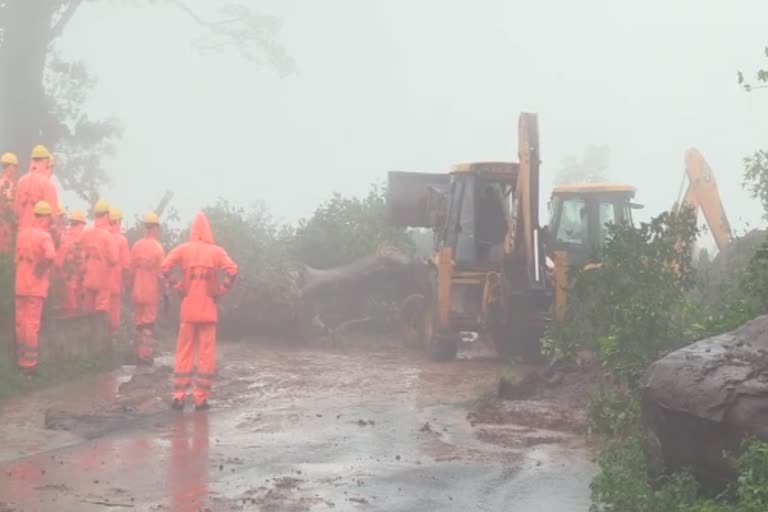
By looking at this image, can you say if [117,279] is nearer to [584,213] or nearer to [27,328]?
[27,328]

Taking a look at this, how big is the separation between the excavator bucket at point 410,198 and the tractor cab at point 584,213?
211 centimetres

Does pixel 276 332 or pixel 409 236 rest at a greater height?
pixel 409 236

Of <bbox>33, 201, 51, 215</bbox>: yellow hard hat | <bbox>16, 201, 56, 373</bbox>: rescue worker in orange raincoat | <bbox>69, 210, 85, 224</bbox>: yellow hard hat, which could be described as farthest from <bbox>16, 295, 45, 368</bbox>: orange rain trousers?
<bbox>69, 210, 85, 224</bbox>: yellow hard hat

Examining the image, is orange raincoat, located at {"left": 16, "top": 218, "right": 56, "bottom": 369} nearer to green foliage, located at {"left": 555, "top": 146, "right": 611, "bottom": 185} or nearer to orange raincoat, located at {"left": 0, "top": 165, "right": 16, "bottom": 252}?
orange raincoat, located at {"left": 0, "top": 165, "right": 16, "bottom": 252}

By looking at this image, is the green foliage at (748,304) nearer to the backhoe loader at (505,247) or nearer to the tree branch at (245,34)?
the backhoe loader at (505,247)

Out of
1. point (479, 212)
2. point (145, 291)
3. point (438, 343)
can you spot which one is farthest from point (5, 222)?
point (479, 212)

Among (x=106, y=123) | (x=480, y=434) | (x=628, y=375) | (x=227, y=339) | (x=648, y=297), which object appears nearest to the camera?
(x=628, y=375)

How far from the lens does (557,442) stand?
8.96 m

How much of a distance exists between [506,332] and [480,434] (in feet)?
18.1

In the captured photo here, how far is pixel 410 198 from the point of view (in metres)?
17.5

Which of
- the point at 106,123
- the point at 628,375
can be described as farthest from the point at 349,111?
the point at 628,375

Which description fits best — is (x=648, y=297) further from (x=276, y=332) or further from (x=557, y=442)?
(x=276, y=332)

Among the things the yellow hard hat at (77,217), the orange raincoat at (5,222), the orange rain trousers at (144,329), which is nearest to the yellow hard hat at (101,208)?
the yellow hard hat at (77,217)

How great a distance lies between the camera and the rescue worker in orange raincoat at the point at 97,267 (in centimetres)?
→ 1359
